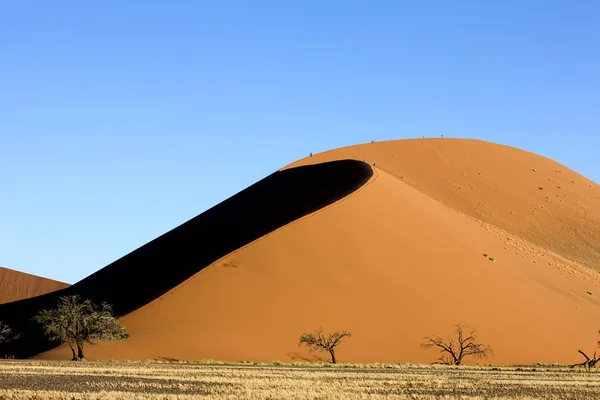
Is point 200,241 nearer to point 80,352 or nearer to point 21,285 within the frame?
point 80,352

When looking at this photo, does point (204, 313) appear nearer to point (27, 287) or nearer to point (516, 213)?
point (516, 213)

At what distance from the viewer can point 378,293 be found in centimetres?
5347

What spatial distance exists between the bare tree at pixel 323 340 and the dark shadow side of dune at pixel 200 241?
32.9 feet

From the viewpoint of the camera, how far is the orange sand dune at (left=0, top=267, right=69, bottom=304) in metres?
99.8

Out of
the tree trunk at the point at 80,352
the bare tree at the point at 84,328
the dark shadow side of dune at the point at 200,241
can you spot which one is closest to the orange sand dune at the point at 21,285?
the dark shadow side of dune at the point at 200,241

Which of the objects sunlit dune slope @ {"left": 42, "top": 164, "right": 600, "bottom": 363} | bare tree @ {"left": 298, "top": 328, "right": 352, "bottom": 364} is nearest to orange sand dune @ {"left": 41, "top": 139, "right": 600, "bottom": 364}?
sunlit dune slope @ {"left": 42, "top": 164, "right": 600, "bottom": 363}

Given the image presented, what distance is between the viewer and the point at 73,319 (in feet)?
161

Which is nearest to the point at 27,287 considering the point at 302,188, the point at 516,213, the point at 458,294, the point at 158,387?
the point at 302,188

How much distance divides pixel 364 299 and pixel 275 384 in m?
24.7

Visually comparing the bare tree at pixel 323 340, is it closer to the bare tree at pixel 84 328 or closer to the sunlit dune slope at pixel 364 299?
the sunlit dune slope at pixel 364 299

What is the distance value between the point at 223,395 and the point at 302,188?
46.9 meters

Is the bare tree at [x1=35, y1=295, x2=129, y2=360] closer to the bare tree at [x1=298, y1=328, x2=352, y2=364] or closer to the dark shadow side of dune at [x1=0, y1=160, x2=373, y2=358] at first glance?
the dark shadow side of dune at [x1=0, y1=160, x2=373, y2=358]

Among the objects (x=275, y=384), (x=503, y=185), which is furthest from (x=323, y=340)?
(x=503, y=185)

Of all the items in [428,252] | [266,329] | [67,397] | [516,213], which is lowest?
[67,397]
